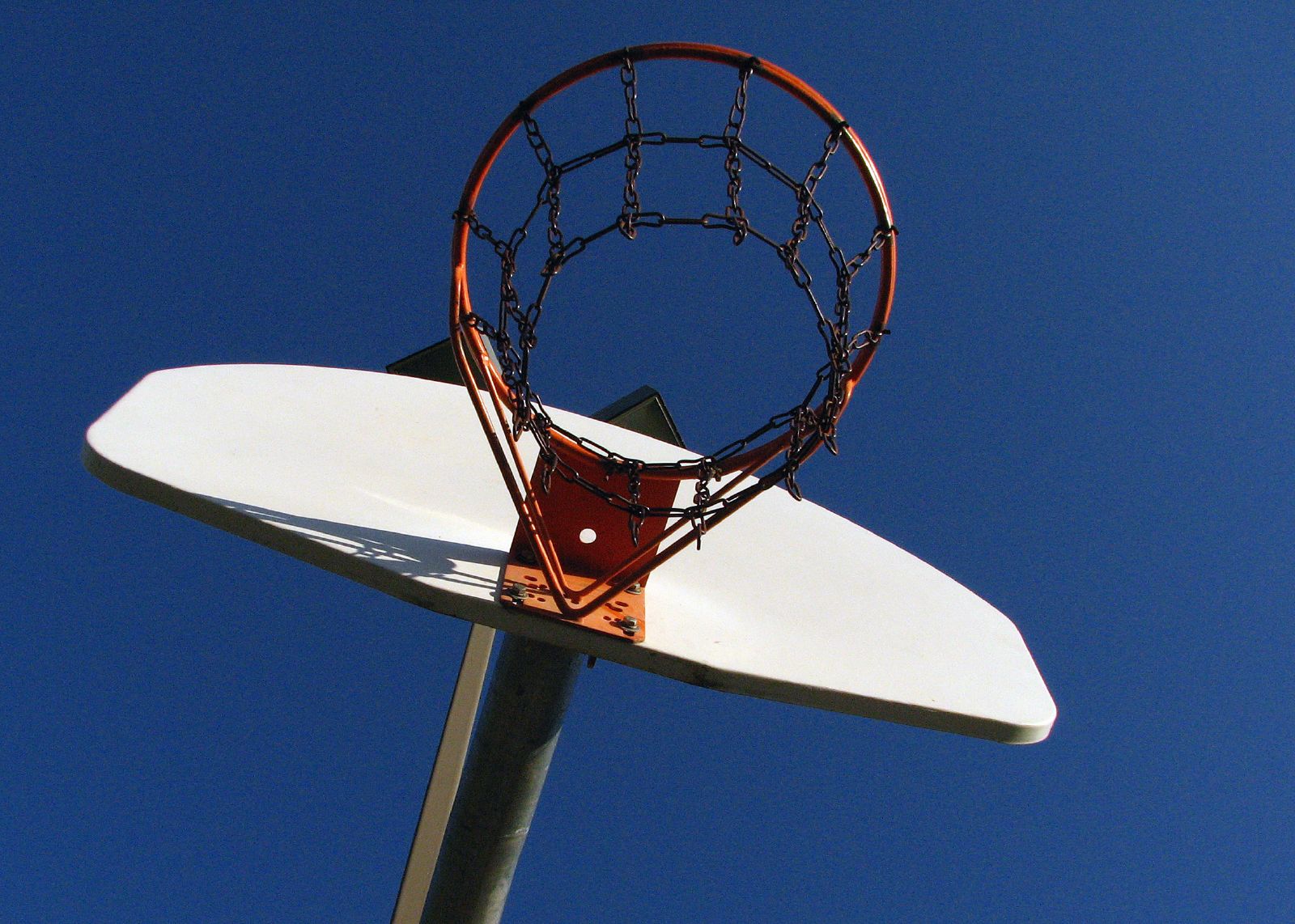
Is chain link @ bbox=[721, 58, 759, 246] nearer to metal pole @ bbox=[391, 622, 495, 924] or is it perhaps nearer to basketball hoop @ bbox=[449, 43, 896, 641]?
basketball hoop @ bbox=[449, 43, 896, 641]

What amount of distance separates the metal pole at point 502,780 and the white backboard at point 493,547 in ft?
1.16

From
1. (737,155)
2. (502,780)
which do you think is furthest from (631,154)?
(502,780)

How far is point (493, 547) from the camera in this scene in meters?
2.99

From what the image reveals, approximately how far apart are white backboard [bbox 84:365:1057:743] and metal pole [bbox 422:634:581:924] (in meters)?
0.35

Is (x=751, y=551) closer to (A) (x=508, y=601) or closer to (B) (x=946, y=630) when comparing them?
(B) (x=946, y=630)

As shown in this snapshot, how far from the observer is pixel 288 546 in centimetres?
235

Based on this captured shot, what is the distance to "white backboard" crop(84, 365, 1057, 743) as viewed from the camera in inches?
95.1

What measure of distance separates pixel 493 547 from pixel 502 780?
0.72 meters

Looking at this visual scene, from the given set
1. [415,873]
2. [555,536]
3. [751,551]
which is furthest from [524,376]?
[415,873]

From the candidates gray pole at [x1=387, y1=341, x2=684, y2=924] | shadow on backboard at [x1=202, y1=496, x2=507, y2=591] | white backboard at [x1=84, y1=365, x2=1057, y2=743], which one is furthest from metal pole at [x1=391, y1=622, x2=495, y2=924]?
shadow on backboard at [x1=202, y1=496, x2=507, y2=591]

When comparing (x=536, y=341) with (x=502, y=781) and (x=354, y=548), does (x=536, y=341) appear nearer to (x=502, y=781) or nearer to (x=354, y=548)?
(x=354, y=548)

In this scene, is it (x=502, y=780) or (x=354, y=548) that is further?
(x=502, y=780)

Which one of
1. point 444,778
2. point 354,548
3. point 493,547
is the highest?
point 493,547

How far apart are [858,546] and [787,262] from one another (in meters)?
1.54
